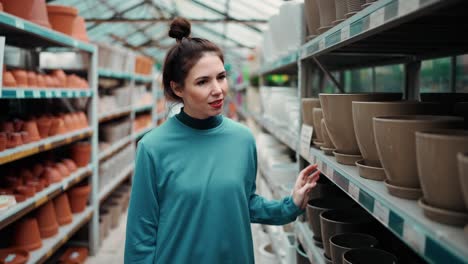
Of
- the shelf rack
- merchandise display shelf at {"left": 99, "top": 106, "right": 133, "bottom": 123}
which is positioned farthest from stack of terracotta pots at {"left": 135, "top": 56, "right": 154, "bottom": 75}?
the shelf rack

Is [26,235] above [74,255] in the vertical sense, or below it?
above

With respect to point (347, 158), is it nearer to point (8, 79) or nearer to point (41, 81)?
point (8, 79)

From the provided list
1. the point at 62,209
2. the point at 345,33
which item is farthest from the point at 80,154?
the point at 345,33

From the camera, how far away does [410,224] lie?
79 centimetres

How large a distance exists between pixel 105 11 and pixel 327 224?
11.1 m

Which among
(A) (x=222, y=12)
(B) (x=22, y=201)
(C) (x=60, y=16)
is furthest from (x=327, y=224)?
(A) (x=222, y=12)

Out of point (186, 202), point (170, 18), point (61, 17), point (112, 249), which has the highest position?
point (170, 18)

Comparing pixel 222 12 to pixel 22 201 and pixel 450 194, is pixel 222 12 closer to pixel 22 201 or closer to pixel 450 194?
pixel 22 201

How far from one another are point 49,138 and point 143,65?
326 centimetres

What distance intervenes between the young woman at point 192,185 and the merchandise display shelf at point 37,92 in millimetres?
1047

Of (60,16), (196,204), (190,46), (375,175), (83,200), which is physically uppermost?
(60,16)

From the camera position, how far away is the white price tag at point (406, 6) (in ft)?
2.57

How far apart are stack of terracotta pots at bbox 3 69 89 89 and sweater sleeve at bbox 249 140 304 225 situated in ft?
4.55

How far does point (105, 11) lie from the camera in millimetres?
11352
